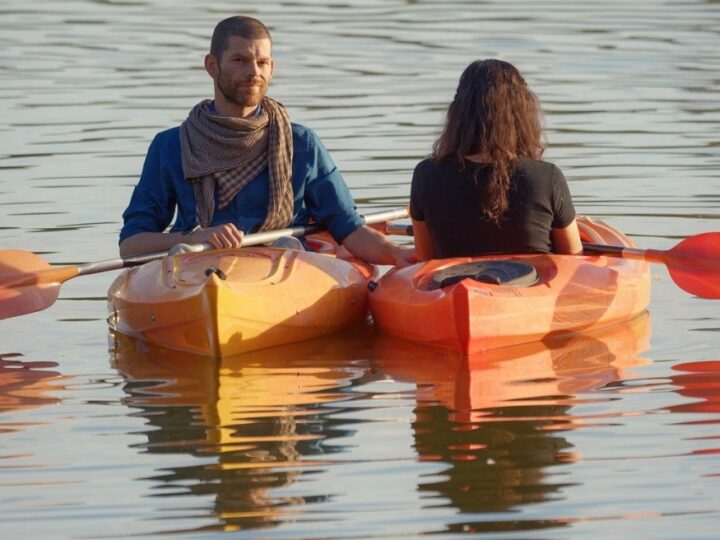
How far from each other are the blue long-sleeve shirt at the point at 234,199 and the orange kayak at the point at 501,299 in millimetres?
560

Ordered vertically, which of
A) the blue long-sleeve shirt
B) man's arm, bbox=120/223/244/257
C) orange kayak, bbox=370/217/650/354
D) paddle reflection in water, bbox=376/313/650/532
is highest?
the blue long-sleeve shirt

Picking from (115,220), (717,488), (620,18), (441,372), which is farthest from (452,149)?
(620,18)

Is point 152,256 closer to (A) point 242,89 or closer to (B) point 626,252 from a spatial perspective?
(A) point 242,89

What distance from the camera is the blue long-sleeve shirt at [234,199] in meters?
7.60

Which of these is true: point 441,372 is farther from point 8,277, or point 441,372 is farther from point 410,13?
point 410,13

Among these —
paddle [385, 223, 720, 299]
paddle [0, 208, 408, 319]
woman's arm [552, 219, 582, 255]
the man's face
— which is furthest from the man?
paddle [385, 223, 720, 299]

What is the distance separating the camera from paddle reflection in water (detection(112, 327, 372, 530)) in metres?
5.29

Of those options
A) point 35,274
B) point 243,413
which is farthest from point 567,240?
point 35,274

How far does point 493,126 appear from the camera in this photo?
705 centimetres

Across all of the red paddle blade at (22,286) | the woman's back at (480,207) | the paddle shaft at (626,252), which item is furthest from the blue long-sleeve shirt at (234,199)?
the paddle shaft at (626,252)

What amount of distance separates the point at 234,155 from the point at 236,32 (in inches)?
19.6

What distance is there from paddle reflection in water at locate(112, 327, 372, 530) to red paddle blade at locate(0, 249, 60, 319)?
1.14ft

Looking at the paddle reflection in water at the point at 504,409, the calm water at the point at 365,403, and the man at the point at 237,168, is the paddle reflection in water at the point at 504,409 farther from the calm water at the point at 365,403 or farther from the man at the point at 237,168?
the man at the point at 237,168

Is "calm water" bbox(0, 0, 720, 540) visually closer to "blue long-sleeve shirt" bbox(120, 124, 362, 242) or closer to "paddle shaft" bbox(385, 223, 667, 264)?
"paddle shaft" bbox(385, 223, 667, 264)
